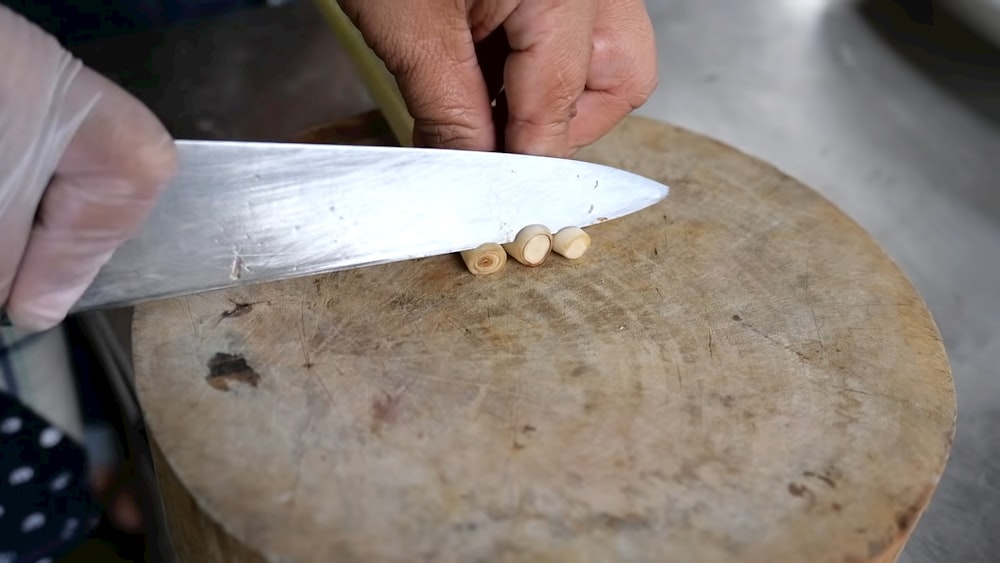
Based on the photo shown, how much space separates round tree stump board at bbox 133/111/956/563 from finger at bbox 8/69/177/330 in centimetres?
9

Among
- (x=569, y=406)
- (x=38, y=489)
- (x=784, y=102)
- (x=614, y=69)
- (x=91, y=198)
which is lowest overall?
(x=38, y=489)

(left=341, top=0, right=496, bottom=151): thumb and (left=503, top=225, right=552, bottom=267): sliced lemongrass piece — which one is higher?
(left=341, top=0, right=496, bottom=151): thumb

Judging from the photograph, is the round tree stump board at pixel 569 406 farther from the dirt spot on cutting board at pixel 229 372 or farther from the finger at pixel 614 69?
the finger at pixel 614 69

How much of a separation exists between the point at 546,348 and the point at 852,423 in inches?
10.6

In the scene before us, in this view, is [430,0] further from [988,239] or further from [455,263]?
[988,239]

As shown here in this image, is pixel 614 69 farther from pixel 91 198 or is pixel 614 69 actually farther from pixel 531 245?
pixel 91 198

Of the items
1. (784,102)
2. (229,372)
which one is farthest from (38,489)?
(784,102)

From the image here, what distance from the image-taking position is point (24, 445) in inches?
48.7

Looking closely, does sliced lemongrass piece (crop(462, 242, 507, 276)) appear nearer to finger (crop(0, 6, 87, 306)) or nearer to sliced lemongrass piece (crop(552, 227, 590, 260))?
sliced lemongrass piece (crop(552, 227, 590, 260))

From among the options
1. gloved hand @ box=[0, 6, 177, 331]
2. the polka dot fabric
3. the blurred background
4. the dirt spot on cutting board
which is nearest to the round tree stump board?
the dirt spot on cutting board

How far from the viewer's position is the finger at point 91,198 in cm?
68

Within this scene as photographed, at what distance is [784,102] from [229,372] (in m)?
1.14

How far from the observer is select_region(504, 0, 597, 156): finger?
86 cm

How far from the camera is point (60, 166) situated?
686mm
